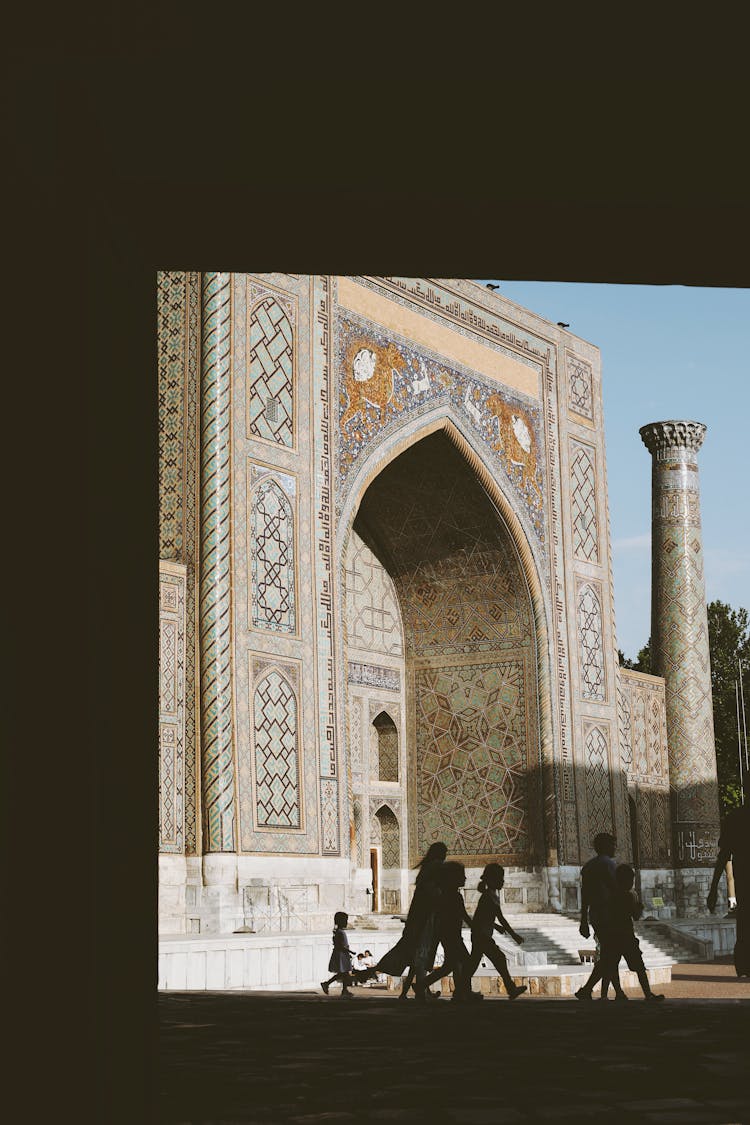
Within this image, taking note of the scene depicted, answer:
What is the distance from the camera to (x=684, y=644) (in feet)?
67.8

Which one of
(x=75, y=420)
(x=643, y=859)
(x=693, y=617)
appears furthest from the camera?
(x=693, y=617)

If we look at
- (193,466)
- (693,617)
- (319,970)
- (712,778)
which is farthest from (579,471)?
Result: (319,970)

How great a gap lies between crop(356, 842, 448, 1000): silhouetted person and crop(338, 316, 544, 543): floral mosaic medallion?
6840 millimetres

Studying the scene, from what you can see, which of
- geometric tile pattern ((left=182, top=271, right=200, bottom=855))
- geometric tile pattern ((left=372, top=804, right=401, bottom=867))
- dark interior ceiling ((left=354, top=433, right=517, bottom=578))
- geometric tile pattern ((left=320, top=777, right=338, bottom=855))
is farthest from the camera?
geometric tile pattern ((left=372, top=804, right=401, bottom=867))

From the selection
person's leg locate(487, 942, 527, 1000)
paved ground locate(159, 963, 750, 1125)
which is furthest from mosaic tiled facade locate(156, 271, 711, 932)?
paved ground locate(159, 963, 750, 1125)

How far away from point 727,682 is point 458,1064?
1192 inches

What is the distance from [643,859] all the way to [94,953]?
57.7 ft

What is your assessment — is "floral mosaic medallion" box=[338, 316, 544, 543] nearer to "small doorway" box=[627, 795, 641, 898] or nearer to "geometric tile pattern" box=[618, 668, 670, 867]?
"geometric tile pattern" box=[618, 668, 670, 867]

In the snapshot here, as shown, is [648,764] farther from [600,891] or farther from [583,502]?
[600,891]

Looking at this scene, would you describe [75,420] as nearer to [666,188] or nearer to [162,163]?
[162,163]

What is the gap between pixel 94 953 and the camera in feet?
8.89

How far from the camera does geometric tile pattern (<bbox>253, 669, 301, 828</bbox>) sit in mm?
12836

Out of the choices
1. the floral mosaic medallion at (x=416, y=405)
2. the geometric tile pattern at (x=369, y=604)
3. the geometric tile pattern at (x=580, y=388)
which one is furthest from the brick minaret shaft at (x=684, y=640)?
the geometric tile pattern at (x=369, y=604)

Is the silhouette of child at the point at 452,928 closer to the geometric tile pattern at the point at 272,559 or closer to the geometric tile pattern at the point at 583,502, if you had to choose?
the geometric tile pattern at the point at 272,559
